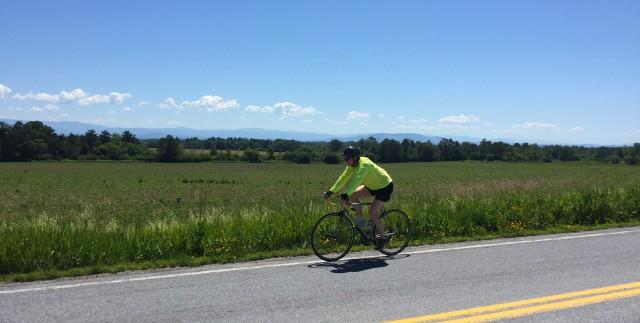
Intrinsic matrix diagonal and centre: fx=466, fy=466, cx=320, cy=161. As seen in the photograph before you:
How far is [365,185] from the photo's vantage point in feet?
24.1

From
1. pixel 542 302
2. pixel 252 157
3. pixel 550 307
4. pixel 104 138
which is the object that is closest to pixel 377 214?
pixel 542 302

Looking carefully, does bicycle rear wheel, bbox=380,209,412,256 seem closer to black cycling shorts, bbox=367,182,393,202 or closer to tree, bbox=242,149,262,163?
black cycling shorts, bbox=367,182,393,202

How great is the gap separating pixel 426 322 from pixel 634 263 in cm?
415

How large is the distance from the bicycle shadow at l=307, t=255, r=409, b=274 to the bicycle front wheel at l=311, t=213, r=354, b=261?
26 centimetres

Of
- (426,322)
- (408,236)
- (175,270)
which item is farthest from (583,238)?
(175,270)

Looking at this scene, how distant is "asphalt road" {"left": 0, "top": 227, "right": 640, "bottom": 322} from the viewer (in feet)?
14.9

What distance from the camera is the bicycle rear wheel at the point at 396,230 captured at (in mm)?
7605

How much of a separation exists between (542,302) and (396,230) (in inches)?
131

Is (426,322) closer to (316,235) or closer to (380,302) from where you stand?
(380,302)

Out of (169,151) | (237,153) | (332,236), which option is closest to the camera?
(332,236)

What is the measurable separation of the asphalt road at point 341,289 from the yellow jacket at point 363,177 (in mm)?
1105

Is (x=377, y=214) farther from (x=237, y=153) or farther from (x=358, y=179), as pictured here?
(x=237, y=153)

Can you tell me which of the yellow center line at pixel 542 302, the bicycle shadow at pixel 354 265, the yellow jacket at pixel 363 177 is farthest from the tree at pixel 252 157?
the yellow center line at pixel 542 302

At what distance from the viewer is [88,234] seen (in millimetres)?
6930
